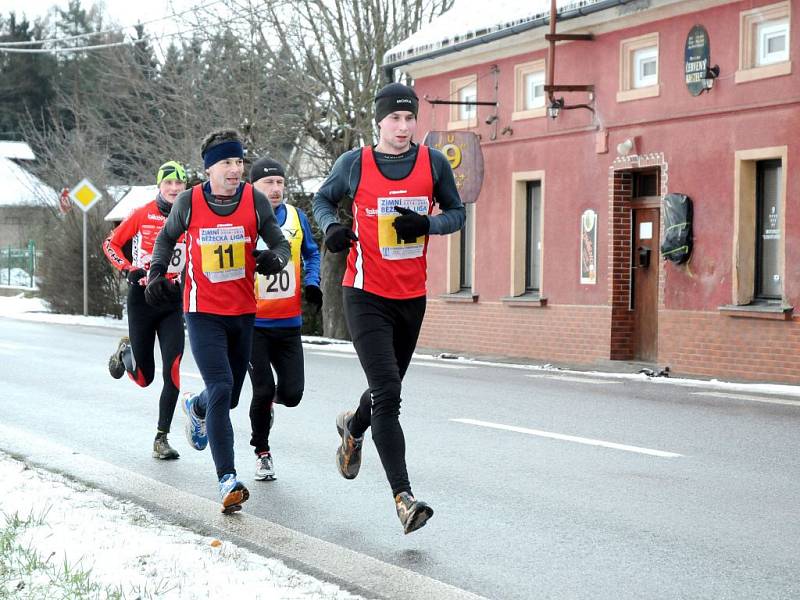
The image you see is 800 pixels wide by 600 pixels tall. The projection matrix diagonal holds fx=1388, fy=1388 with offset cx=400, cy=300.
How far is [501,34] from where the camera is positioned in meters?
22.8

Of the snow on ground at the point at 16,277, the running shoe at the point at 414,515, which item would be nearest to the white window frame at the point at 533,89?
the running shoe at the point at 414,515

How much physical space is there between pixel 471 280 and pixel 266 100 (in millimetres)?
9473

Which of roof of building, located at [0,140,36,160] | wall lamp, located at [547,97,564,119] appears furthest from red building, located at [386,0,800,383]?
roof of building, located at [0,140,36,160]

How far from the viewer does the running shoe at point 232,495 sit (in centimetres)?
685

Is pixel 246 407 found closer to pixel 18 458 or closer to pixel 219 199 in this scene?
pixel 18 458

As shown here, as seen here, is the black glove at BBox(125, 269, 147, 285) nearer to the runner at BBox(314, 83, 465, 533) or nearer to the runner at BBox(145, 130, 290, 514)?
the runner at BBox(145, 130, 290, 514)

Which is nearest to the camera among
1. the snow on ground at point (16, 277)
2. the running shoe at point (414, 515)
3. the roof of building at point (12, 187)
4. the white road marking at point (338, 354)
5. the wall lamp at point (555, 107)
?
the running shoe at point (414, 515)

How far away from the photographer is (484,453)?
368 inches

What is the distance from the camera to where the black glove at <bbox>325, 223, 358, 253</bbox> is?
21.2 feet

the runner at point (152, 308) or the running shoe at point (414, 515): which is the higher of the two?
the runner at point (152, 308)

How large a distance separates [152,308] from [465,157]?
15.0m

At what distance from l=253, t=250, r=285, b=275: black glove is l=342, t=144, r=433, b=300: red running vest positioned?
576 mm

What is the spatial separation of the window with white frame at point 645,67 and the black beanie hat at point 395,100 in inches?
542

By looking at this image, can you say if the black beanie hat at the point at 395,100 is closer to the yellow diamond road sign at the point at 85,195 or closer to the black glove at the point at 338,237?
the black glove at the point at 338,237
